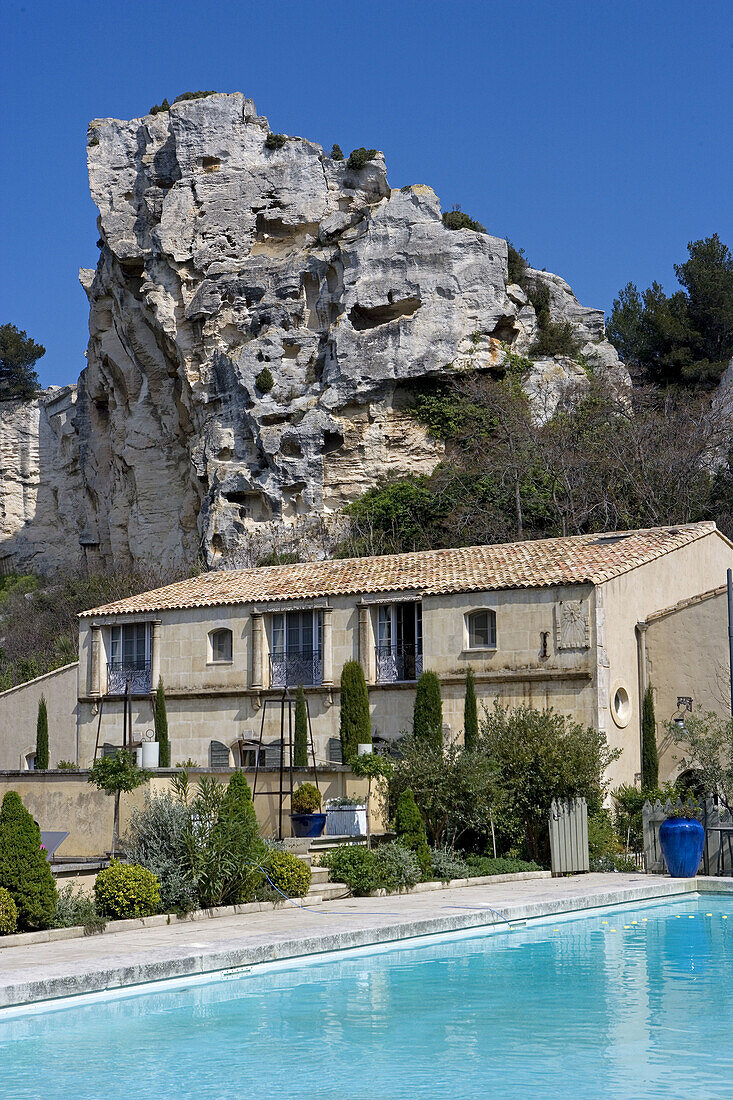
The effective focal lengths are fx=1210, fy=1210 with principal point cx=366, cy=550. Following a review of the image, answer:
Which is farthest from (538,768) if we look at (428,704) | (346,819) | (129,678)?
(129,678)

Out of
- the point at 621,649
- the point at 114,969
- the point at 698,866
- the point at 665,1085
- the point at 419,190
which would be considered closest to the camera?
the point at 665,1085

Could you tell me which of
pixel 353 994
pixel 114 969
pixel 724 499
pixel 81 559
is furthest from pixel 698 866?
pixel 81 559

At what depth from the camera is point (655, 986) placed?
12.0 meters

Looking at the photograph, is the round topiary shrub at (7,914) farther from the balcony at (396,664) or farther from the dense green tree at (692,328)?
the dense green tree at (692,328)

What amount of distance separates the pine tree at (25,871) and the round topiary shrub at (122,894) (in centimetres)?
72

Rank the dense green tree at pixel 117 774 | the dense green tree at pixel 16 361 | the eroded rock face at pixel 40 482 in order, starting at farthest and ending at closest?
the dense green tree at pixel 16 361 < the eroded rock face at pixel 40 482 < the dense green tree at pixel 117 774

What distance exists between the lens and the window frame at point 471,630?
3023cm

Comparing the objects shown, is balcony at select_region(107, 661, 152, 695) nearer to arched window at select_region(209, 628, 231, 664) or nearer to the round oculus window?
arched window at select_region(209, 628, 231, 664)

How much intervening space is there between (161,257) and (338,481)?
15.7 m

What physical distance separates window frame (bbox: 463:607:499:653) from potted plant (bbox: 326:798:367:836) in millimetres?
7362

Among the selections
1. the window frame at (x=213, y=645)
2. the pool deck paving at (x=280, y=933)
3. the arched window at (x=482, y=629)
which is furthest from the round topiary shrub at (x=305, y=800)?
the window frame at (x=213, y=645)

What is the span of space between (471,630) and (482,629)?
292 millimetres

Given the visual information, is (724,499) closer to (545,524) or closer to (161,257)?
(545,524)

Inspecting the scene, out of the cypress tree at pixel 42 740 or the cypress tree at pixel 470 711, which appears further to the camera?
the cypress tree at pixel 42 740
